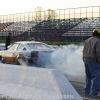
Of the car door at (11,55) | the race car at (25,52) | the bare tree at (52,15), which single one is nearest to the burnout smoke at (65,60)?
the race car at (25,52)

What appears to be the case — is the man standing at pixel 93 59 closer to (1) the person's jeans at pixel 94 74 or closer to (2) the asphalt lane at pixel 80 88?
(1) the person's jeans at pixel 94 74

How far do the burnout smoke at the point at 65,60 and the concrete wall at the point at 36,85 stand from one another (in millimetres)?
7766

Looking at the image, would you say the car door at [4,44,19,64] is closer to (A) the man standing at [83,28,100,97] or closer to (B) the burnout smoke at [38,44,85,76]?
(B) the burnout smoke at [38,44,85,76]

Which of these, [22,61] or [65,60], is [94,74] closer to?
[65,60]

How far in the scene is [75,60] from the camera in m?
16.5

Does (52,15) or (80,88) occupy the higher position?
(52,15)

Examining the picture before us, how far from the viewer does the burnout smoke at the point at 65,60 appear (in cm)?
1633

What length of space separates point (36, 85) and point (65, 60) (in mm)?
9296

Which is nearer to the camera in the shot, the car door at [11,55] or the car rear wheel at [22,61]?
the car rear wheel at [22,61]

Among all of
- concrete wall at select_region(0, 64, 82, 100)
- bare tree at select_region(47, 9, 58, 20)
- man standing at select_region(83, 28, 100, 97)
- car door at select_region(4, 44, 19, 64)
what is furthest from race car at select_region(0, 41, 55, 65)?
bare tree at select_region(47, 9, 58, 20)

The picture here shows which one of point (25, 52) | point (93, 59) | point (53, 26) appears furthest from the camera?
point (53, 26)

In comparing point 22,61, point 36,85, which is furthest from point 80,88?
point 22,61

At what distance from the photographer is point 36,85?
7.52m

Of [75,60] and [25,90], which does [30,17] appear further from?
[25,90]
